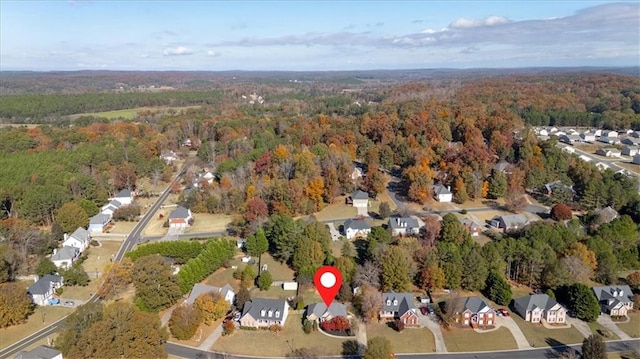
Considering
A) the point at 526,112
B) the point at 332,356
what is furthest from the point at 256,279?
the point at 526,112

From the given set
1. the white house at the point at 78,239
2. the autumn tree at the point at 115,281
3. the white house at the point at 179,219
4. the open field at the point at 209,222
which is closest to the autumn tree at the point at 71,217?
the white house at the point at 78,239

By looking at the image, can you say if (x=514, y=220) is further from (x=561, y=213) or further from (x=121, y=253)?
(x=121, y=253)

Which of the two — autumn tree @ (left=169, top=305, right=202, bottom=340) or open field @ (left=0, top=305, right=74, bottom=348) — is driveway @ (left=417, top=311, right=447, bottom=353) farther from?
open field @ (left=0, top=305, right=74, bottom=348)

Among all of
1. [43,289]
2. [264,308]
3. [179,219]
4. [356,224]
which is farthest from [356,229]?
[43,289]

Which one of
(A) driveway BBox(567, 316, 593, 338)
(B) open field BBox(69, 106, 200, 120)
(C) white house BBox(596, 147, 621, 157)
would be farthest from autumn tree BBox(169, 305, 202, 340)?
(B) open field BBox(69, 106, 200, 120)

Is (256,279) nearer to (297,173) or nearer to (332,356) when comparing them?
(332,356)

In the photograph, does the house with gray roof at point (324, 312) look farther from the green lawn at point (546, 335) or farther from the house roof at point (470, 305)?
the green lawn at point (546, 335)
